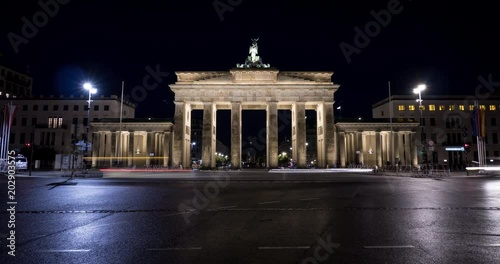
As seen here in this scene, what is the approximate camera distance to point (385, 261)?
6.16 m

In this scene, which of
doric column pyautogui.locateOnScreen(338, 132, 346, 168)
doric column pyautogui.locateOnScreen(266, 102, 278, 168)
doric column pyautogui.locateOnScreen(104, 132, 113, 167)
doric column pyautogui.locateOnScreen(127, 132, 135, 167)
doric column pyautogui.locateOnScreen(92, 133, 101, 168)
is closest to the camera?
doric column pyautogui.locateOnScreen(266, 102, 278, 168)

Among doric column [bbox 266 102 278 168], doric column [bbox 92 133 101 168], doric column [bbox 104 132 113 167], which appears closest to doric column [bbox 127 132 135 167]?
doric column [bbox 104 132 113 167]

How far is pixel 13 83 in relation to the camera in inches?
3780

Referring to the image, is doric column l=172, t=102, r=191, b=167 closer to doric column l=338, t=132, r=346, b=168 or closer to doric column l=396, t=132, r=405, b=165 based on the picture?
doric column l=338, t=132, r=346, b=168

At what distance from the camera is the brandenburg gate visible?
63250 mm

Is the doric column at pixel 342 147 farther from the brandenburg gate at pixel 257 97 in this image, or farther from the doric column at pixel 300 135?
the doric column at pixel 300 135

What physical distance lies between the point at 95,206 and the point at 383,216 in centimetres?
1089

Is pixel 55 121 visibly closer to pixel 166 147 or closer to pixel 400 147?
pixel 166 147

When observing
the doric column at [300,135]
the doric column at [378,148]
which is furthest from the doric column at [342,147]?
the doric column at [300,135]

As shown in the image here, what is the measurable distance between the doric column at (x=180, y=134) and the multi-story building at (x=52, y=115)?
114 ft

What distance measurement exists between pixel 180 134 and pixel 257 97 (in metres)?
16.5

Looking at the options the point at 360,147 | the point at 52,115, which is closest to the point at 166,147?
the point at 52,115

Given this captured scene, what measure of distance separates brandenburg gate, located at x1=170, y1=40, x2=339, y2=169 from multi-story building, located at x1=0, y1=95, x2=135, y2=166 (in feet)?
122

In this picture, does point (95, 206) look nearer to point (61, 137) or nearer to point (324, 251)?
point (324, 251)
